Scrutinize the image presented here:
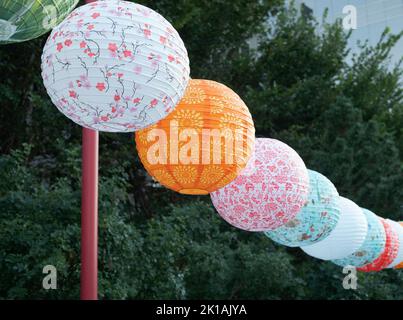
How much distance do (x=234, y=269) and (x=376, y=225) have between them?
3029mm

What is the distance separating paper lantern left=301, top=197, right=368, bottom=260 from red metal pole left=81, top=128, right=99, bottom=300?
1.63 meters

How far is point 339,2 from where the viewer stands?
24.1m

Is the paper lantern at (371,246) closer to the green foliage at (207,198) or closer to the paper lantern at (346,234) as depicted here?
the paper lantern at (346,234)

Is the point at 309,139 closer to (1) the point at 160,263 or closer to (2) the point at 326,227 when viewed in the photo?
(1) the point at 160,263

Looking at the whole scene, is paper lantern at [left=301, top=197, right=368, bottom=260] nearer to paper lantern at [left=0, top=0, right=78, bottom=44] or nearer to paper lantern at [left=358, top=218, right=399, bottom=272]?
paper lantern at [left=358, top=218, right=399, bottom=272]

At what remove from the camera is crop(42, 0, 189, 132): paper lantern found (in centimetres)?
220

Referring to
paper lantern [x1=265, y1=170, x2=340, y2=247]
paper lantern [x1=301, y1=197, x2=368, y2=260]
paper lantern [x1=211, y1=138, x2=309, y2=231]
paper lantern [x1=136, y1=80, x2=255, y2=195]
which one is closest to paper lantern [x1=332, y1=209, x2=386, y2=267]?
paper lantern [x1=301, y1=197, x2=368, y2=260]

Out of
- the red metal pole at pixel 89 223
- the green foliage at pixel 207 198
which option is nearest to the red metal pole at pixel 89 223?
the red metal pole at pixel 89 223

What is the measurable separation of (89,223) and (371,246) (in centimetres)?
209

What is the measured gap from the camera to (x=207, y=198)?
8.20m

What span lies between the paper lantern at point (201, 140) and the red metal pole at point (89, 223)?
42.6 inches

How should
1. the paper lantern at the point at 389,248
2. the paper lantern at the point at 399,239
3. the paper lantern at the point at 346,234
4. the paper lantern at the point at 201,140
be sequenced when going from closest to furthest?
the paper lantern at the point at 201,140 → the paper lantern at the point at 346,234 → the paper lantern at the point at 389,248 → the paper lantern at the point at 399,239

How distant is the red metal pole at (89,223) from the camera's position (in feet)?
12.7
